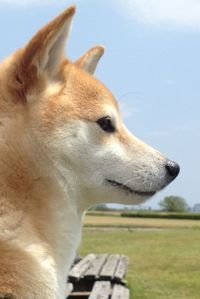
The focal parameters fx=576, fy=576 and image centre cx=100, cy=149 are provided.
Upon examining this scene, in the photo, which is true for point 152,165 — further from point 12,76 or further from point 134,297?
point 134,297

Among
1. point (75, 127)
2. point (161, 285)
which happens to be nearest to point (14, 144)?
point (75, 127)

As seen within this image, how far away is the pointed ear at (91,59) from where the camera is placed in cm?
293

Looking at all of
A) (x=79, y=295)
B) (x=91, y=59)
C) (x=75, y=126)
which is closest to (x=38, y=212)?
(x=75, y=126)

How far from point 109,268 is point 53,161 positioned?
20.4 ft

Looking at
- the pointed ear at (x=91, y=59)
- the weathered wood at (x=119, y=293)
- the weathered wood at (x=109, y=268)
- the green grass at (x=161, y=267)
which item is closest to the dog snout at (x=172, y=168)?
the pointed ear at (x=91, y=59)

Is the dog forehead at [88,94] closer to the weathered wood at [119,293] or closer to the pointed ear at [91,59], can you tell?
the pointed ear at [91,59]

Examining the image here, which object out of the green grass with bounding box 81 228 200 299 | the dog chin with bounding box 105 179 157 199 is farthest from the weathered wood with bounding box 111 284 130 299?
the dog chin with bounding box 105 179 157 199

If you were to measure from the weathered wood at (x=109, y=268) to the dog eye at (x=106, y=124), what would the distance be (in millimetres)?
5374

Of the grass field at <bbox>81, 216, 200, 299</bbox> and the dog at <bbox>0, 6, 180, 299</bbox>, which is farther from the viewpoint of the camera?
the grass field at <bbox>81, 216, 200, 299</bbox>

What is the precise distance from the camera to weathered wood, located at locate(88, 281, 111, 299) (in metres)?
6.17

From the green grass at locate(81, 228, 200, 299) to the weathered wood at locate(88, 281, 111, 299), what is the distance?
6.36 ft

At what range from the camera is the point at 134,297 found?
8.77 m

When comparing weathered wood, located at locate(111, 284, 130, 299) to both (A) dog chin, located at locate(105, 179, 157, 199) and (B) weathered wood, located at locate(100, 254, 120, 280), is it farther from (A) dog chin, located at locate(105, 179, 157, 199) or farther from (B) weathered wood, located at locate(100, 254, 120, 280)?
(A) dog chin, located at locate(105, 179, 157, 199)

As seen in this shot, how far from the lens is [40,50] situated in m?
2.39
